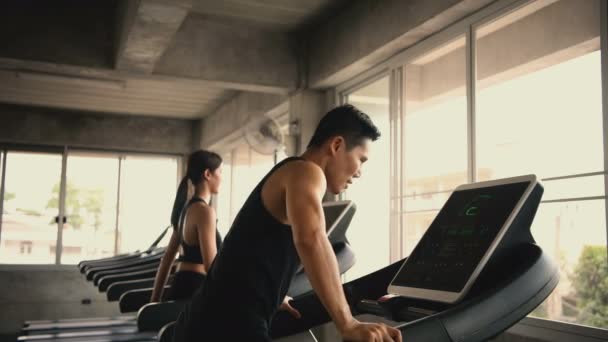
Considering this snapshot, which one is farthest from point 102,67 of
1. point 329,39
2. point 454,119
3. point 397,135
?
point 454,119

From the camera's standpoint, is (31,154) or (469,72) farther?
(31,154)

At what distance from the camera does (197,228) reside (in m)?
3.38

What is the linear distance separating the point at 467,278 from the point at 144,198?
28.5 ft

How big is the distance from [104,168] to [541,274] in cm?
890

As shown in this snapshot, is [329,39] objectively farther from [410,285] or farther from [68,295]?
[68,295]

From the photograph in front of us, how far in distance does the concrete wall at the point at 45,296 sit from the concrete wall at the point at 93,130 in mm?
1888

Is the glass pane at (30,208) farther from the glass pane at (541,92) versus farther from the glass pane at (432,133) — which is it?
the glass pane at (541,92)

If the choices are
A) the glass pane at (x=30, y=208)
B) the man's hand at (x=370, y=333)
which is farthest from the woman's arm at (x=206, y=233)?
the glass pane at (x=30, y=208)

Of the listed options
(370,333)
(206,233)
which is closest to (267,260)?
(370,333)

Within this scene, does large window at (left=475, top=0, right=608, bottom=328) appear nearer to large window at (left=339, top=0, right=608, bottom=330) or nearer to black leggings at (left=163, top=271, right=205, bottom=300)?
large window at (left=339, top=0, right=608, bottom=330)

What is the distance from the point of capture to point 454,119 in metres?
3.94

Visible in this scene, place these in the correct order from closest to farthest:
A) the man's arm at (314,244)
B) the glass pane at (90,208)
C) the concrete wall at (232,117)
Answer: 1. the man's arm at (314,244)
2. the concrete wall at (232,117)
3. the glass pane at (90,208)

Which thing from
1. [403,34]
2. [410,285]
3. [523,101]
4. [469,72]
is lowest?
[410,285]

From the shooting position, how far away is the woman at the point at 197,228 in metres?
3.32
